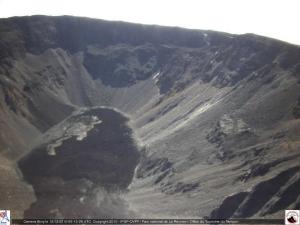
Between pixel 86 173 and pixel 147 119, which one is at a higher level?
pixel 147 119

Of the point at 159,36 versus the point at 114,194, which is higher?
the point at 159,36

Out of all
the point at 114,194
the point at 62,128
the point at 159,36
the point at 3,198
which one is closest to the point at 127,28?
the point at 159,36

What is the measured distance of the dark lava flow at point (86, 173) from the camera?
91.4 m

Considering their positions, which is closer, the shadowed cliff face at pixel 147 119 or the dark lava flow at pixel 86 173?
the dark lava flow at pixel 86 173

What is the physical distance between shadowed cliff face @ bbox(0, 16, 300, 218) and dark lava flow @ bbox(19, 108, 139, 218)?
1.00ft

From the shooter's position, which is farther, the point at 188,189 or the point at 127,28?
the point at 127,28

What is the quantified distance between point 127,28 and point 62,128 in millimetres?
59429

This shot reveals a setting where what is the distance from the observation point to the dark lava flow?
9141 cm

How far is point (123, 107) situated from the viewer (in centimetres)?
16238

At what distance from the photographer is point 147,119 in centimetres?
14700

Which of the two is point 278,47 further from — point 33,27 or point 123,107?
point 33,27

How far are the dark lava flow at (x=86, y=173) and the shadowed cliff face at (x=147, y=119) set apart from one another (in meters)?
0.30

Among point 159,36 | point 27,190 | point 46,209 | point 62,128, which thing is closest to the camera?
point 46,209

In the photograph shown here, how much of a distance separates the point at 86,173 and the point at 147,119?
37.4 m
